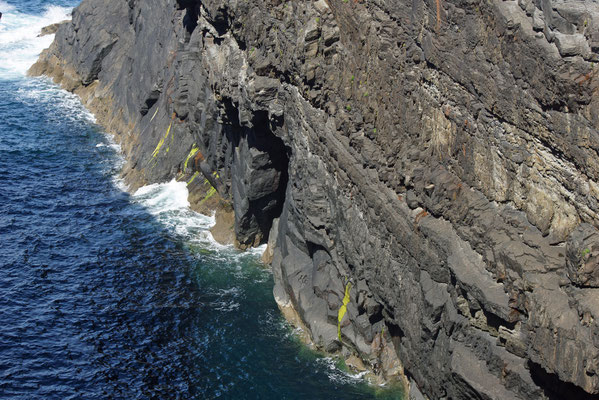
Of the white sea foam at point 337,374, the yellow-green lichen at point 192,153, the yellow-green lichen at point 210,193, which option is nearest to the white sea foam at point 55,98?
the yellow-green lichen at point 192,153

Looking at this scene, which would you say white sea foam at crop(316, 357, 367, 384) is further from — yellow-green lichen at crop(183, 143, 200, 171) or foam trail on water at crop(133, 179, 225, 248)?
yellow-green lichen at crop(183, 143, 200, 171)

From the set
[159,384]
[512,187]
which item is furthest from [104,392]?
[512,187]

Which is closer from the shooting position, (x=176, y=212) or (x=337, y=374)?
(x=337, y=374)

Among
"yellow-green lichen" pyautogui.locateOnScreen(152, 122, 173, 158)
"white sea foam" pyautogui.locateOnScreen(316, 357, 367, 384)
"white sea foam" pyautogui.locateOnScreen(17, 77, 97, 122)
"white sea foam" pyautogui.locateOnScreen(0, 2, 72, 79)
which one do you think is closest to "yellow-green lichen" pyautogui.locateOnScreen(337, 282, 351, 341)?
"white sea foam" pyautogui.locateOnScreen(316, 357, 367, 384)

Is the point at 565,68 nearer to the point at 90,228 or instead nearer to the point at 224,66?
the point at 224,66

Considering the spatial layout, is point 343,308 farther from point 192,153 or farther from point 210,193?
point 192,153

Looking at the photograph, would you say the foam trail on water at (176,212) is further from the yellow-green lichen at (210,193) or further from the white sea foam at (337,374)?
the white sea foam at (337,374)

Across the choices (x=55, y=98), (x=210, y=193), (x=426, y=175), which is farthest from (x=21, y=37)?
(x=426, y=175)
